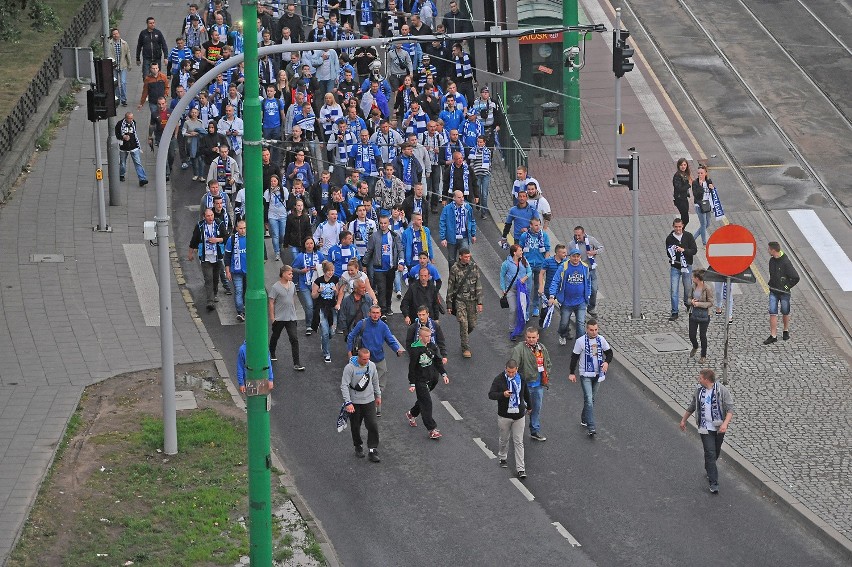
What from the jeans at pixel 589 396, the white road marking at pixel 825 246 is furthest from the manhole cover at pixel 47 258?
the white road marking at pixel 825 246

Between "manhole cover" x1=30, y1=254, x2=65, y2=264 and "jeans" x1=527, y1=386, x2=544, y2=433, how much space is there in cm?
978

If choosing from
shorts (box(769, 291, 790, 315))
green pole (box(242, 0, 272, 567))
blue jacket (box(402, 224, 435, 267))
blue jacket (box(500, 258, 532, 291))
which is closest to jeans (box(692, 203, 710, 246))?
shorts (box(769, 291, 790, 315))

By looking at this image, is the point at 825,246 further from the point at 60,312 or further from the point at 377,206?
the point at 60,312

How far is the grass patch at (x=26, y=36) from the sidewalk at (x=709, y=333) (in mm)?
12129

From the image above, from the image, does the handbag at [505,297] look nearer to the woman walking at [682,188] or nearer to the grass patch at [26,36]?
the woman walking at [682,188]

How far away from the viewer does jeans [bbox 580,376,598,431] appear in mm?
20375

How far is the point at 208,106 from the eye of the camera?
29.8 metres

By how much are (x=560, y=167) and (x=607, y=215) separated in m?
2.88

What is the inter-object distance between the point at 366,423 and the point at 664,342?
6.16 m

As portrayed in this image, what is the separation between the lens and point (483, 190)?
28.8 meters

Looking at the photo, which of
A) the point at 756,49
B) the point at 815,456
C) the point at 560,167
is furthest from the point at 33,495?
the point at 756,49

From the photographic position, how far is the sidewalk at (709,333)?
19562mm

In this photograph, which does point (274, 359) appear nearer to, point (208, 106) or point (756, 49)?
point (208, 106)

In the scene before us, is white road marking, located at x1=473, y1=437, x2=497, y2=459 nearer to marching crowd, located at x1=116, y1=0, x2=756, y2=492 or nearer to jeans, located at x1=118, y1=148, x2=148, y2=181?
marching crowd, located at x1=116, y1=0, x2=756, y2=492
